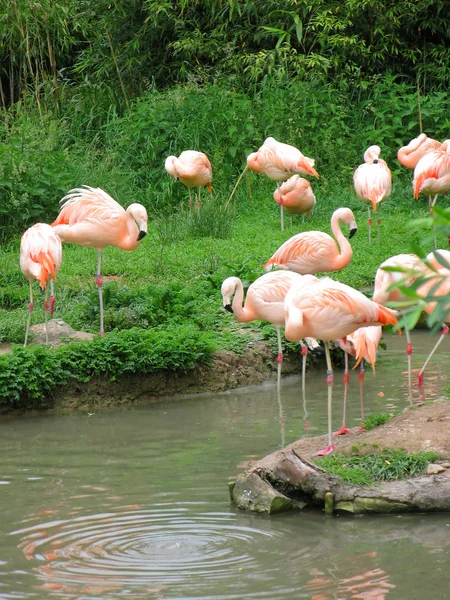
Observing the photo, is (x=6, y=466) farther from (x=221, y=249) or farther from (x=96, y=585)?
(x=221, y=249)

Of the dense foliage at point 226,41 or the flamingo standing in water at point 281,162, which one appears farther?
the dense foliage at point 226,41

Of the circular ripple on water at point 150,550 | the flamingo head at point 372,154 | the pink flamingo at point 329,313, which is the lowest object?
the circular ripple on water at point 150,550

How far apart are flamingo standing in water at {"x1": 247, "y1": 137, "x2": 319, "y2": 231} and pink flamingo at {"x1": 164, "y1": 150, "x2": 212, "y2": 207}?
2.66 ft

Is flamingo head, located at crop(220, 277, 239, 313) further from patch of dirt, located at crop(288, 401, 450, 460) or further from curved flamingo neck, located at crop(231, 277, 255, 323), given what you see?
patch of dirt, located at crop(288, 401, 450, 460)

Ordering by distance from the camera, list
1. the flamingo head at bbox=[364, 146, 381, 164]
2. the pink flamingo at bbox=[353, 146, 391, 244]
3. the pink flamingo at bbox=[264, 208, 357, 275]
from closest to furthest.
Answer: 1. the pink flamingo at bbox=[264, 208, 357, 275]
2. the pink flamingo at bbox=[353, 146, 391, 244]
3. the flamingo head at bbox=[364, 146, 381, 164]

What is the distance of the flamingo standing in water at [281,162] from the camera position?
10625 mm

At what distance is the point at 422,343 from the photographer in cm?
869

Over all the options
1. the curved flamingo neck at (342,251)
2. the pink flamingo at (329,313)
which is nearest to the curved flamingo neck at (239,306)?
the curved flamingo neck at (342,251)

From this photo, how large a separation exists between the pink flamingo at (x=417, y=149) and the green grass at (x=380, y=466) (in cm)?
753

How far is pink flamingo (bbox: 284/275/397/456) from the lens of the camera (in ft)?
17.2

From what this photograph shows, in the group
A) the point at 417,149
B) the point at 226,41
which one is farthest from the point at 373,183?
the point at 226,41

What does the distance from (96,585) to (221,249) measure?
21.7 feet

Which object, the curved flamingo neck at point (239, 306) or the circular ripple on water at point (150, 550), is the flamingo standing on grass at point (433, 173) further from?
the circular ripple on water at point (150, 550)

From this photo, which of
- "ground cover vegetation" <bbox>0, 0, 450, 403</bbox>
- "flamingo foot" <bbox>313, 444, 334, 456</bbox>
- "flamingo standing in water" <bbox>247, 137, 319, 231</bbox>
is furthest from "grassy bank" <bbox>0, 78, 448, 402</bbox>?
"flamingo foot" <bbox>313, 444, 334, 456</bbox>
